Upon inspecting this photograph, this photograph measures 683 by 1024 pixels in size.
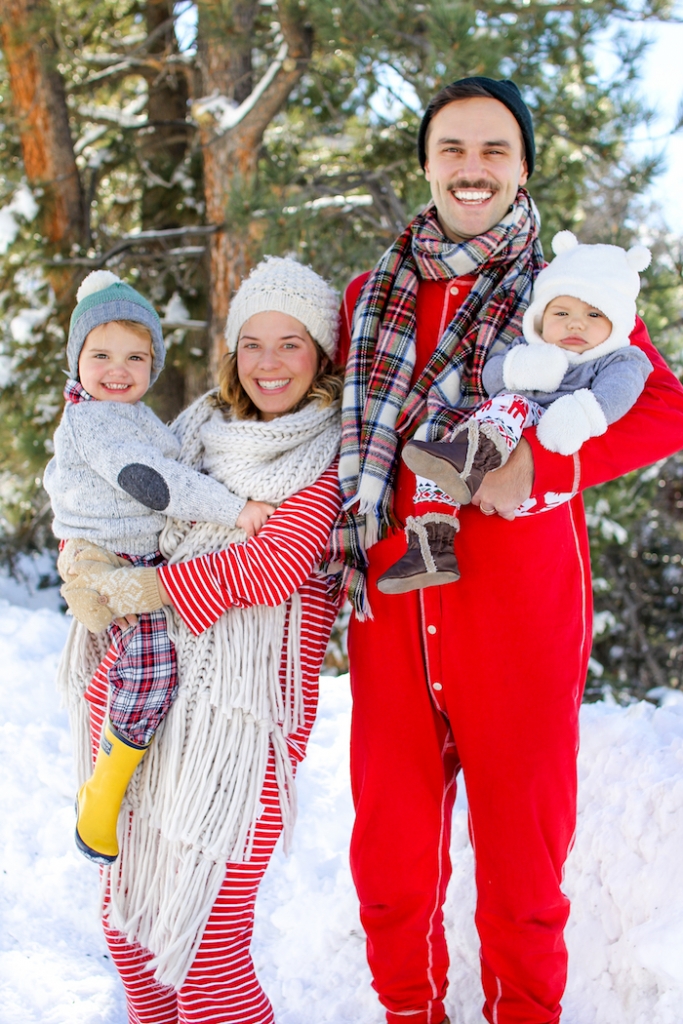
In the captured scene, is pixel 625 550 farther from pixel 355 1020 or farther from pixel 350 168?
pixel 355 1020

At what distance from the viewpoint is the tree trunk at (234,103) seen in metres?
4.50

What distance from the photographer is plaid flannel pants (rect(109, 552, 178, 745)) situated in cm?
194

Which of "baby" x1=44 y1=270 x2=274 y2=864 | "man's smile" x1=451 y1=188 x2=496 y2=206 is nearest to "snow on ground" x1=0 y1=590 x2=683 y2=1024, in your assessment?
"baby" x1=44 y1=270 x2=274 y2=864

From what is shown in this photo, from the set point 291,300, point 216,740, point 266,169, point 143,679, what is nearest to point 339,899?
point 216,740

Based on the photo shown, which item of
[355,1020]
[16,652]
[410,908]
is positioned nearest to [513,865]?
[410,908]

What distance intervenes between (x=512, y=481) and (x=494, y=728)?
0.55m

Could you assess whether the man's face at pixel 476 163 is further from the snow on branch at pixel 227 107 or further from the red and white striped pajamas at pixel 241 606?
the snow on branch at pixel 227 107

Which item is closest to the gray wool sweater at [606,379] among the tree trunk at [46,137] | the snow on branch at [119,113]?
the tree trunk at [46,137]

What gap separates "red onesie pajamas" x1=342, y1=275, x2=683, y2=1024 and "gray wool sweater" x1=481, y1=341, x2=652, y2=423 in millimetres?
61

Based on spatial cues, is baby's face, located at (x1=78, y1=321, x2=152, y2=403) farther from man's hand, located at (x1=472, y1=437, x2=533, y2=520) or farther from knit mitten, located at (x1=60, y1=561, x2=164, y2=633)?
man's hand, located at (x1=472, y1=437, x2=533, y2=520)

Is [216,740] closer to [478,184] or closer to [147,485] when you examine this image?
[147,485]

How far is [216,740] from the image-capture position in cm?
195

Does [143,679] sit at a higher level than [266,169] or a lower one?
lower

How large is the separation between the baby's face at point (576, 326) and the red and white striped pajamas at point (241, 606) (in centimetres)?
62
